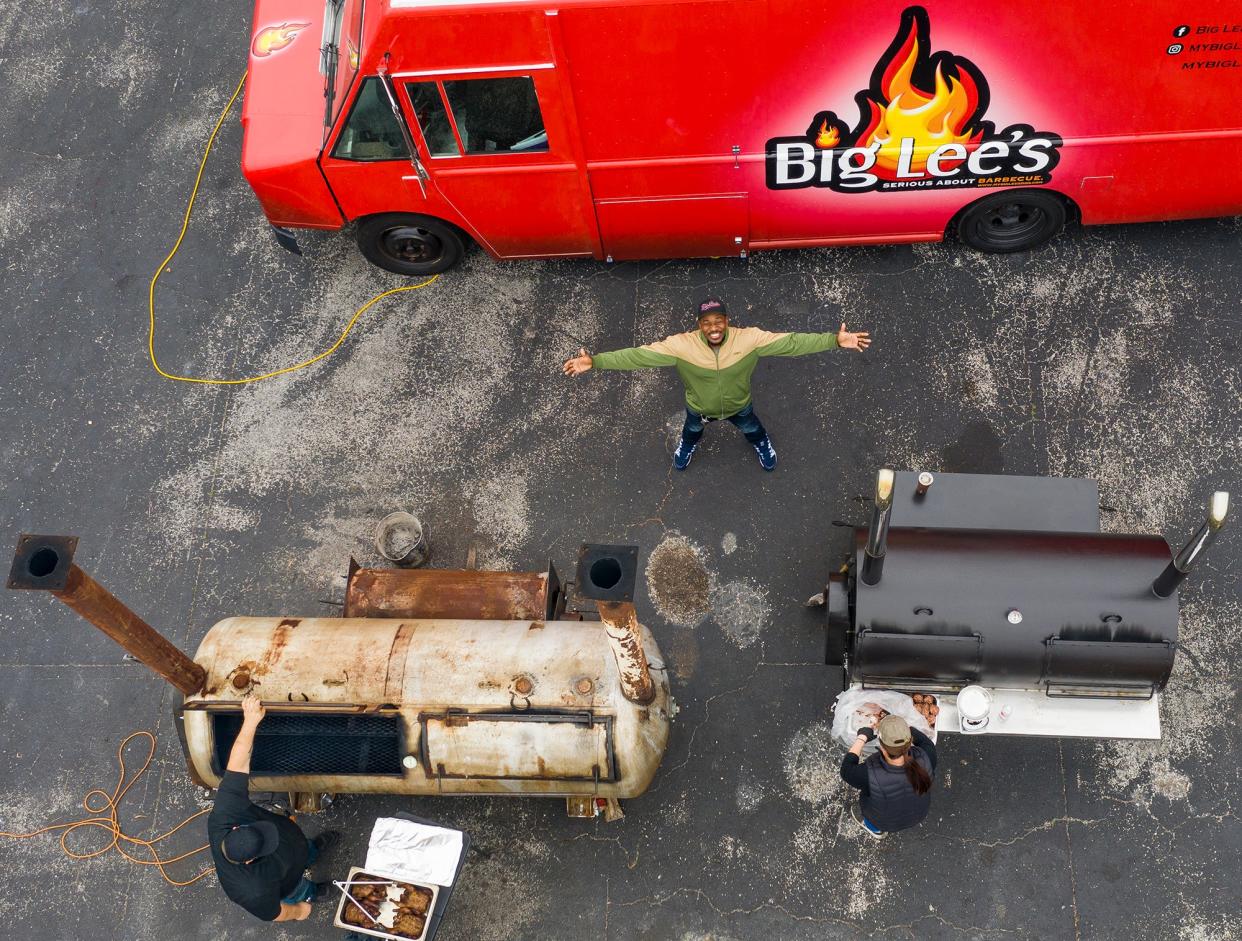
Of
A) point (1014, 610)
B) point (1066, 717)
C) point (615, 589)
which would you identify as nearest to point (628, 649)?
point (615, 589)

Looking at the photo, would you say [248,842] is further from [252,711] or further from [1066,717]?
[1066,717]

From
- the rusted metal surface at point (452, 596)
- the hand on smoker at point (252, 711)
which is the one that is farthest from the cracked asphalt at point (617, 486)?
the hand on smoker at point (252, 711)

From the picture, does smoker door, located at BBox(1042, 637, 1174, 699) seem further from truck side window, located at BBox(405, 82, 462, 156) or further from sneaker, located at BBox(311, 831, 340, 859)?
truck side window, located at BBox(405, 82, 462, 156)

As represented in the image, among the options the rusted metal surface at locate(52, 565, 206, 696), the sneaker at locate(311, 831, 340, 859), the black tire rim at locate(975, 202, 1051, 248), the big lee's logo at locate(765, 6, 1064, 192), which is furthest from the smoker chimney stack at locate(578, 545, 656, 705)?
the black tire rim at locate(975, 202, 1051, 248)

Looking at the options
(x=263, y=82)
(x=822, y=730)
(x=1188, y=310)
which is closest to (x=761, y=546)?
(x=822, y=730)

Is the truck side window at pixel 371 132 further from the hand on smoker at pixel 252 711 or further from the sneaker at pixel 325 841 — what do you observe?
the sneaker at pixel 325 841

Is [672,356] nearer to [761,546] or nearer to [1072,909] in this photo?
[761,546]
